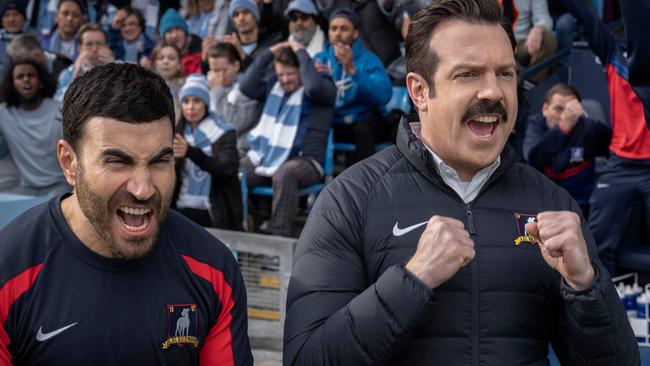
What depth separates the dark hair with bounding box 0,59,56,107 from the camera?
7926mm

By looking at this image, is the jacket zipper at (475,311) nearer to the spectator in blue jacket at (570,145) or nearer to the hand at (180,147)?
the spectator in blue jacket at (570,145)

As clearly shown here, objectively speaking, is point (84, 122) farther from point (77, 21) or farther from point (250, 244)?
point (77, 21)

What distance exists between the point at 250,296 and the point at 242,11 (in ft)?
14.0

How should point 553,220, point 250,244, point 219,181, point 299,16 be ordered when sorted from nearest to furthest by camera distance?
point 553,220 < point 250,244 < point 219,181 < point 299,16

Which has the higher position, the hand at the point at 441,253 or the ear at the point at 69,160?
the ear at the point at 69,160

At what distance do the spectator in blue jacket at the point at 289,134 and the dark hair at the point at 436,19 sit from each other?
497 centimetres

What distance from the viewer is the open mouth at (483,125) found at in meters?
2.78

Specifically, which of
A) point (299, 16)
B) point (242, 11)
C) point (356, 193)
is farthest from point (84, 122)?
point (242, 11)

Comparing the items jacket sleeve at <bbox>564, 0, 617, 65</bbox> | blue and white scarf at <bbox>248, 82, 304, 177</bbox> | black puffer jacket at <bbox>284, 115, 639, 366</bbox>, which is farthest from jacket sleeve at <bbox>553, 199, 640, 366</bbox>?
blue and white scarf at <bbox>248, 82, 304, 177</bbox>

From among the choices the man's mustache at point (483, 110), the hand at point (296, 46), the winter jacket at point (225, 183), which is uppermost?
the man's mustache at point (483, 110)

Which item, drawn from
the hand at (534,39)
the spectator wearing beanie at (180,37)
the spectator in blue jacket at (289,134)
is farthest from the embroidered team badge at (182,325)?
the spectator wearing beanie at (180,37)

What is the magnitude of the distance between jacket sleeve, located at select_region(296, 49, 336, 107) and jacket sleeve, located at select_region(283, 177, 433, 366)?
512cm

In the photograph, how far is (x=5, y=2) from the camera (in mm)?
11633

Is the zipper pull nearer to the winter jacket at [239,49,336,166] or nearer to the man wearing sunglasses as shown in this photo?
the winter jacket at [239,49,336,166]
